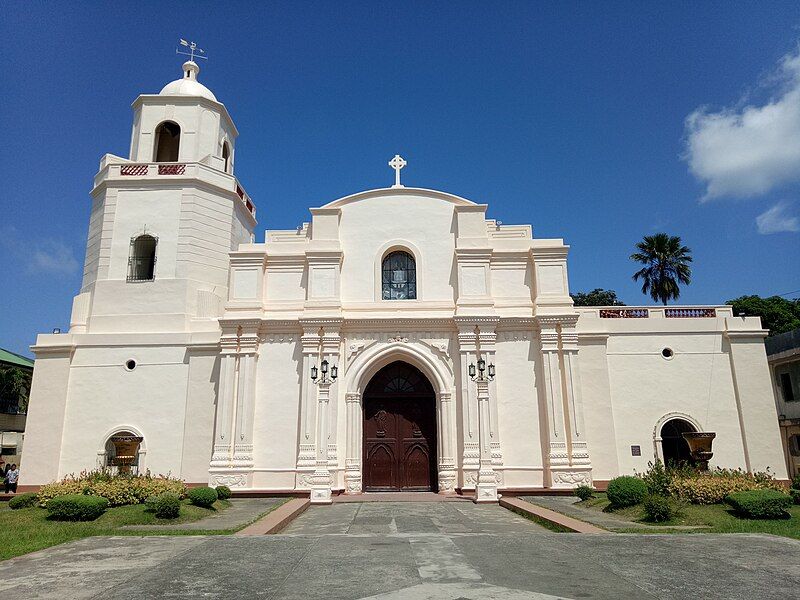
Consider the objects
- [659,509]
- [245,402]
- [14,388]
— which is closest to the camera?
[659,509]

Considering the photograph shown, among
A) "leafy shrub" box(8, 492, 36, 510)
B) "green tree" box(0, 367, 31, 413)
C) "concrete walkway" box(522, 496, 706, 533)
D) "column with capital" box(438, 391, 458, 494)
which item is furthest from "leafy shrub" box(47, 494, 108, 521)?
"green tree" box(0, 367, 31, 413)

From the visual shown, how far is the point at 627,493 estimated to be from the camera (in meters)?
13.8

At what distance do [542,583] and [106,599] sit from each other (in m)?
4.94

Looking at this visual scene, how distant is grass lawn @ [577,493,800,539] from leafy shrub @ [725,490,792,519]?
0.17 m

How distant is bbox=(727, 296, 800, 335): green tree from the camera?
41.4 m

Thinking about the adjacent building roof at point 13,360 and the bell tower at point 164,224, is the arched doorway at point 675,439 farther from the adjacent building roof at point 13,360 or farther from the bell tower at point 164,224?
the adjacent building roof at point 13,360

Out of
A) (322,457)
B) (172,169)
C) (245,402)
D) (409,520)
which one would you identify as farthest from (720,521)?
(172,169)

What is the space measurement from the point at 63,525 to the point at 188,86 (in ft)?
60.7

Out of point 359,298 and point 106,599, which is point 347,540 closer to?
point 106,599

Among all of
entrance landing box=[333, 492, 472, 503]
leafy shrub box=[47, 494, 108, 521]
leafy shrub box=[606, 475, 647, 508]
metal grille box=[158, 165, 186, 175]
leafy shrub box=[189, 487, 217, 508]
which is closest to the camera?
leafy shrub box=[47, 494, 108, 521]

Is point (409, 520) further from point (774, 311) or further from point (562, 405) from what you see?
point (774, 311)

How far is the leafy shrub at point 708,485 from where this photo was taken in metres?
14.1

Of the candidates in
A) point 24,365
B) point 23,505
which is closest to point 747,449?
point 23,505

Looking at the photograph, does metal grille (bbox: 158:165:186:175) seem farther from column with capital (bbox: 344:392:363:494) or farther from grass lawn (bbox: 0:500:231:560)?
grass lawn (bbox: 0:500:231:560)
